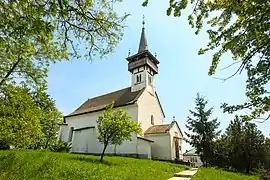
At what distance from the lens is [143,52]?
30.5 m

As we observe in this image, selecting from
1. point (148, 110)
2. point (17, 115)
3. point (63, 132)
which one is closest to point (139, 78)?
point (148, 110)

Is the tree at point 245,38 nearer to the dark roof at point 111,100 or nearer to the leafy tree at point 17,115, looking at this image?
the leafy tree at point 17,115

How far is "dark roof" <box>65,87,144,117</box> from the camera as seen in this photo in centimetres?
2770

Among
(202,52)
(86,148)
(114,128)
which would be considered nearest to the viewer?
(202,52)

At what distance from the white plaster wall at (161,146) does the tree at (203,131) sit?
17.2 ft

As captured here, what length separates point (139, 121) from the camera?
25359 mm

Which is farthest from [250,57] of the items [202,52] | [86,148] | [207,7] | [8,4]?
[86,148]

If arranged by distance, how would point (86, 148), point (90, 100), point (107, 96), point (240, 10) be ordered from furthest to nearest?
point (90, 100) → point (107, 96) → point (86, 148) → point (240, 10)

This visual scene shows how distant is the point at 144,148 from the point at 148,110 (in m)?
6.52

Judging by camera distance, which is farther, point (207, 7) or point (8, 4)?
point (8, 4)

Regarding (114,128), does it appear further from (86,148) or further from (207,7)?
(86,148)

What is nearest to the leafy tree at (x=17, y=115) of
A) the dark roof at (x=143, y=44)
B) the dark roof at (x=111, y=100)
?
the dark roof at (x=111, y=100)

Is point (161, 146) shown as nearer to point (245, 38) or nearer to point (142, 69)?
point (142, 69)

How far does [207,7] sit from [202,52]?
102cm
